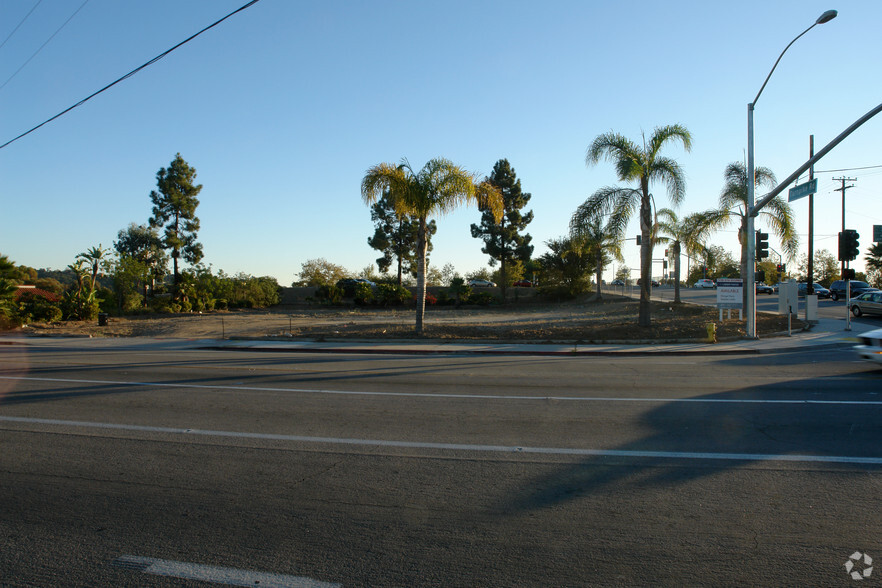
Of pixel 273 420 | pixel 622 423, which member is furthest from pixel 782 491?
pixel 273 420

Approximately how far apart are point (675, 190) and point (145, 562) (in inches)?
853

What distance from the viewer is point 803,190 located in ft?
58.7

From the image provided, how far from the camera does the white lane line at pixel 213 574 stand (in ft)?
11.8

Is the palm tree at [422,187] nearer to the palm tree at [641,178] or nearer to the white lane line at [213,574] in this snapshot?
the palm tree at [641,178]

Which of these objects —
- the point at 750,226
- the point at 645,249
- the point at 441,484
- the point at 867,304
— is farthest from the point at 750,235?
the point at 441,484

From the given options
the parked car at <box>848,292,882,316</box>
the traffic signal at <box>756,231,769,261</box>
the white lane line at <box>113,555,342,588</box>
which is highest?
the traffic signal at <box>756,231,769,261</box>

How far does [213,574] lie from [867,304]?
35555 mm

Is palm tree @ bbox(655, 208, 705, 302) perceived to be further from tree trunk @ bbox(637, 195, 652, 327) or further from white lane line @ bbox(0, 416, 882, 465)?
white lane line @ bbox(0, 416, 882, 465)

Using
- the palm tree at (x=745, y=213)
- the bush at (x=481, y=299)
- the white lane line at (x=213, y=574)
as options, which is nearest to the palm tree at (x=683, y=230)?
the palm tree at (x=745, y=213)

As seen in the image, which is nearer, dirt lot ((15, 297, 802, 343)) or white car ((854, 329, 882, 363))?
white car ((854, 329, 882, 363))

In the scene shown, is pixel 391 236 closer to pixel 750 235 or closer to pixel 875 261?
pixel 750 235

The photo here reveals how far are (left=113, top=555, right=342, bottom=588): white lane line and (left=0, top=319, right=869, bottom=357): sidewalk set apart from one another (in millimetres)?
13809

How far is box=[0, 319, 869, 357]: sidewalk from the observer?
1750 cm

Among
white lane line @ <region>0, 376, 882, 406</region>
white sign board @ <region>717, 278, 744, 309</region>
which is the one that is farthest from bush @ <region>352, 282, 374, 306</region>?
white lane line @ <region>0, 376, 882, 406</region>
